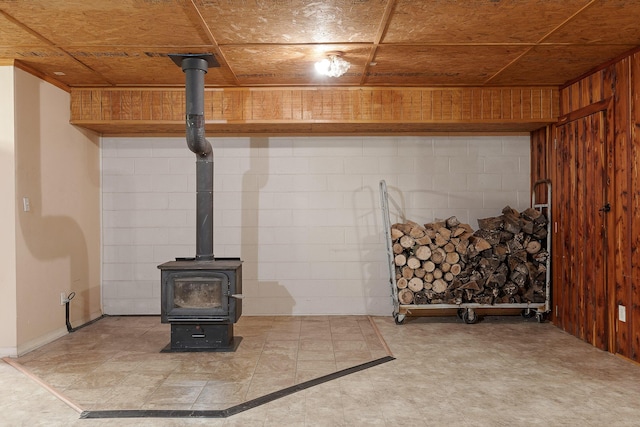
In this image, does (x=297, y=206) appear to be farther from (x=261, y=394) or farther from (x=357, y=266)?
(x=261, y=394)

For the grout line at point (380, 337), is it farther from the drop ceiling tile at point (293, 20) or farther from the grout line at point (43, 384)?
the drop ceiling tile at point (293, 20)

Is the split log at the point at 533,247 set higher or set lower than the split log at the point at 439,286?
higher

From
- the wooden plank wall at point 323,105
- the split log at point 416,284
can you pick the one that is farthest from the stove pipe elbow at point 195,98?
the split log at point 416,284

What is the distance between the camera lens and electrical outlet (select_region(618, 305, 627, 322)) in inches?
156

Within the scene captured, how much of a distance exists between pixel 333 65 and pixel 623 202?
8.59 feet

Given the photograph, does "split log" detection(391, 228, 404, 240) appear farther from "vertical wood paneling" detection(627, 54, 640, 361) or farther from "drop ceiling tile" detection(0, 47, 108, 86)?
"drop ceiling tile" detection(0, 47, 108, 86)

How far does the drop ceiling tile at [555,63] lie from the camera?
3975 mm

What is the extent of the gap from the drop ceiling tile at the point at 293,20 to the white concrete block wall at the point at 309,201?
212cm

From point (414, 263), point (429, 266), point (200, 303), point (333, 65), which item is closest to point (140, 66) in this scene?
point (333, 65)

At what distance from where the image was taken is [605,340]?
421 centimetres

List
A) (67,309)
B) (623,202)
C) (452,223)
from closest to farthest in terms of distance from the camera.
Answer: (623,202) < (67,309) < (452,223)

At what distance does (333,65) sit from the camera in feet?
13.7

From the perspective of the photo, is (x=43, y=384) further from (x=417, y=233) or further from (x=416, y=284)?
(x=417, y=233)

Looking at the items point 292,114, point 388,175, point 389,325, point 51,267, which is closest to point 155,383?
point 51,267
